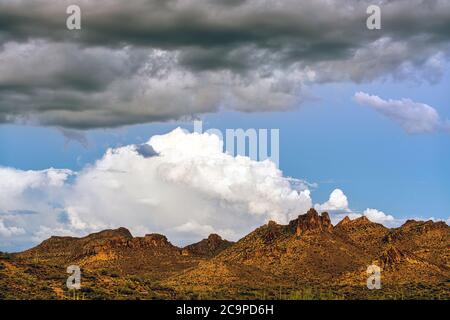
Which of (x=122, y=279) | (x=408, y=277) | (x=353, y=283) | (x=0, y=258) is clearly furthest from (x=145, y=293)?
(x=408, y=277)

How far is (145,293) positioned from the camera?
13788cm

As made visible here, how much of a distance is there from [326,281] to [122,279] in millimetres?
67089

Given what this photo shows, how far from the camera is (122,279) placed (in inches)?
5915

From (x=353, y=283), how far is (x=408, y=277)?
2035 centimetres
